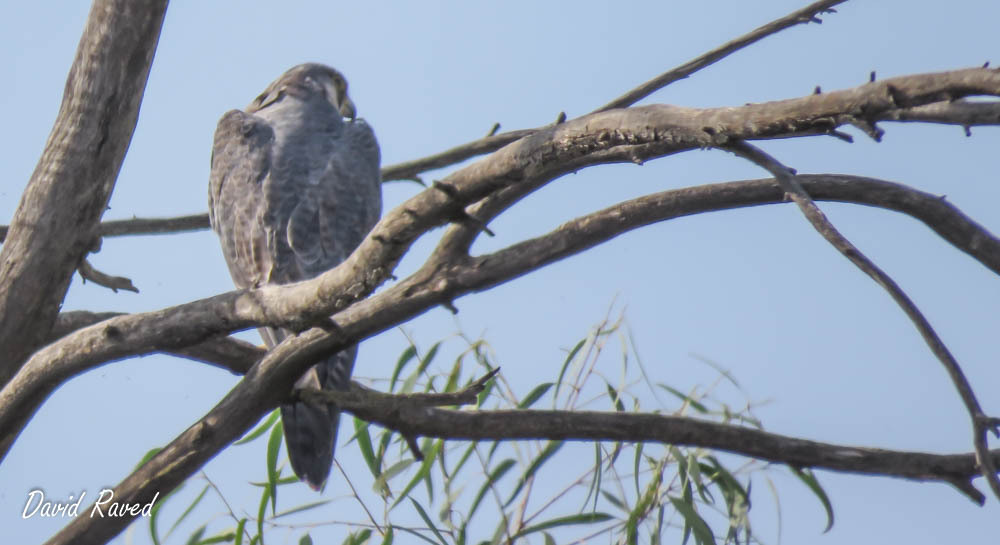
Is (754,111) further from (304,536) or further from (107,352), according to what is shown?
(304,536)

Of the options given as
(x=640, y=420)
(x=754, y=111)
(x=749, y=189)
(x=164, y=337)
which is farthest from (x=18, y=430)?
(x=754, y=111)

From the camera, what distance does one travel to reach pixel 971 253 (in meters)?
2.06

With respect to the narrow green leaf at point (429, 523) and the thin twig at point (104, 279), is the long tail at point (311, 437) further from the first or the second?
the thin twig at point (104, 279)

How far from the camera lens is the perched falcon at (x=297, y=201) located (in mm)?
3268

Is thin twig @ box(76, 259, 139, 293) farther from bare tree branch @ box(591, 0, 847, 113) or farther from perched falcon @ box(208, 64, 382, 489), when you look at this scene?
bare tree branch @ box(591, 0, 847, 113)

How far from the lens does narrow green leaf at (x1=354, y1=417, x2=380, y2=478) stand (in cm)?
337

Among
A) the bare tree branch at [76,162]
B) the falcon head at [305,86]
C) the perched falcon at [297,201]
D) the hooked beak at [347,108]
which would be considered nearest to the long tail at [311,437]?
the perched falcon at [297,201]

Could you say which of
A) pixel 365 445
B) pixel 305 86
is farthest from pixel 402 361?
pixel 305 86

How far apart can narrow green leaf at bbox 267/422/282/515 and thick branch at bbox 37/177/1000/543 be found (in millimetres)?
589

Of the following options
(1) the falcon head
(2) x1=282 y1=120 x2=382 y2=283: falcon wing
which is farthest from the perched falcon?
(1) the falcon head

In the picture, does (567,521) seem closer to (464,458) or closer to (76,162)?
(464,458)

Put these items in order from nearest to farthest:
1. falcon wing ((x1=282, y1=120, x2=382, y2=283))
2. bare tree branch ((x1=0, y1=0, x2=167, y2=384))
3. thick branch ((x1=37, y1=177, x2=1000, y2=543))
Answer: thick branch ((x1=37, y1=177, x2=1000, y2=543)) → bare tree branch ((x1=0, y1=0, x2=167, y2=384)) → falcon wing ((x1=282, y1=120, x2=382, y2=283))

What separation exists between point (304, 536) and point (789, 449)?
4.87 feet

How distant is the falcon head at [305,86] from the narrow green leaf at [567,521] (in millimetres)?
2148
